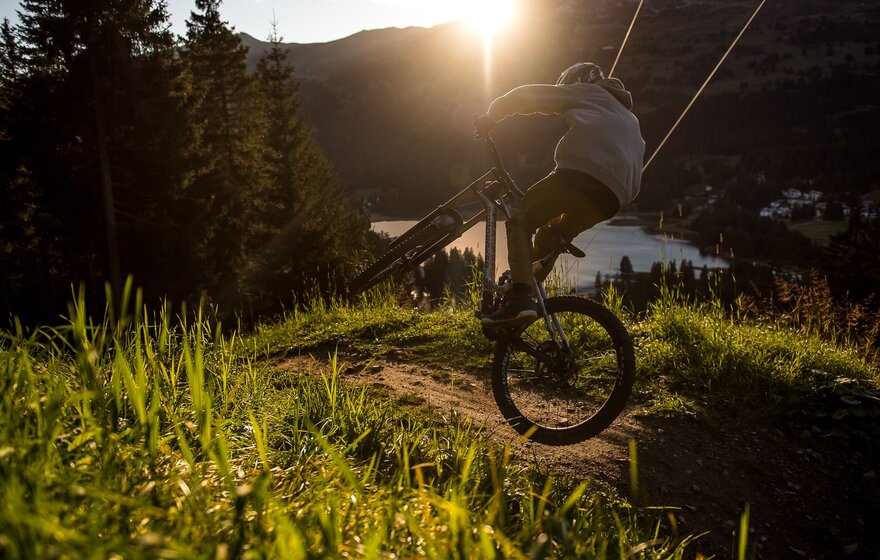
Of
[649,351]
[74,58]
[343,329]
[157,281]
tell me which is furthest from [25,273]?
[649,351]

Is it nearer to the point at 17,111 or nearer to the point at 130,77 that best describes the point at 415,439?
the point at 130,77

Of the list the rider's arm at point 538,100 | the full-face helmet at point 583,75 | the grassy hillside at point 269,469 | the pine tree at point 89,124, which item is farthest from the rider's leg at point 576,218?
the pine tree at point 89,124

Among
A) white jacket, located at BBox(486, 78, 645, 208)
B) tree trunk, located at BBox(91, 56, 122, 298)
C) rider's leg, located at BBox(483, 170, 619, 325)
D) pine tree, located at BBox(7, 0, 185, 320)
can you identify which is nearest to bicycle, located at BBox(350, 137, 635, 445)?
rider's leg, located at BBox(483, 170, 619, 325)

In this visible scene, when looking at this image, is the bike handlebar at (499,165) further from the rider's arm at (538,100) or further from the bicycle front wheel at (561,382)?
the bicycle front wheel at (561,382)

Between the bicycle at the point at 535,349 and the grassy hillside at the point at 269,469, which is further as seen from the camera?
the bicycle at the point at 535,349

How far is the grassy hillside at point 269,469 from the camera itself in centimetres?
135

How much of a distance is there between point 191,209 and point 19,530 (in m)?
22.4

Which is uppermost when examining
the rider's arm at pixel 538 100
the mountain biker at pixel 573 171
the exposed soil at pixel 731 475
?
the rider's arm at pixel 538 100

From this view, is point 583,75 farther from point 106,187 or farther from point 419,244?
point 106,187

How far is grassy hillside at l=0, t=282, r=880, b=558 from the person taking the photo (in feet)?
4.44

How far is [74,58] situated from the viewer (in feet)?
58.8

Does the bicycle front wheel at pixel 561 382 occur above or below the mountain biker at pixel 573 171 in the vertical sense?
below

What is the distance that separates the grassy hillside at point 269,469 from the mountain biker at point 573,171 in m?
1.23

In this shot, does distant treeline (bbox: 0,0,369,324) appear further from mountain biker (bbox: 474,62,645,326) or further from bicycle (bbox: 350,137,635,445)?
mountain biker (bbox: 474,62,645,326)
